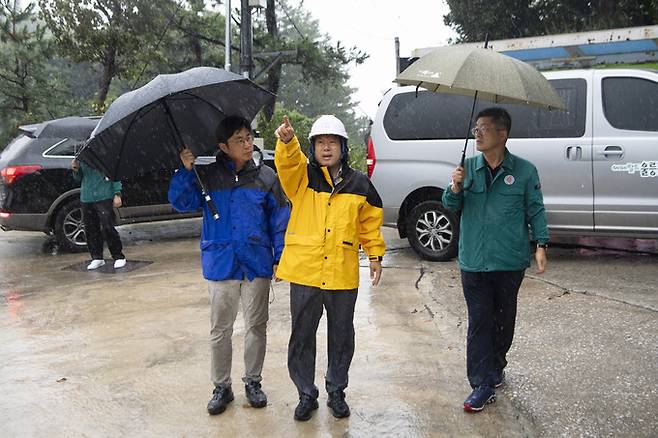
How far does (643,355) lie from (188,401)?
282cm

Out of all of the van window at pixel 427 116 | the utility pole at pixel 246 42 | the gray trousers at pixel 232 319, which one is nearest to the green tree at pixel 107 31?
the utility pole at pixel 246 42

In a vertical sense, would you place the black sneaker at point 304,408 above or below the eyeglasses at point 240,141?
below

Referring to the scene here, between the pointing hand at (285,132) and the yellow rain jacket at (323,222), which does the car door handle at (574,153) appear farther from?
the pointing hand at (285,132)

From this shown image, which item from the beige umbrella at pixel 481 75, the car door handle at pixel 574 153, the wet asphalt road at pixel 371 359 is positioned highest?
the beige umbrella at pixel 481 75

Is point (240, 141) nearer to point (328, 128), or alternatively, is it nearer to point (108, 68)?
point (328, 128)

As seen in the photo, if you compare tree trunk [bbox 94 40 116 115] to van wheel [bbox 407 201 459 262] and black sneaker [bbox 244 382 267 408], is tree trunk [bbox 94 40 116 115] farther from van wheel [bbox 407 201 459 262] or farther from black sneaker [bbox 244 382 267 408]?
black sneaker [bbox 244 382 267 408]

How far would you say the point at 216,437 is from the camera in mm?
3191

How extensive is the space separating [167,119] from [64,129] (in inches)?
219

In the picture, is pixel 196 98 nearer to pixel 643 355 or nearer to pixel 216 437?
pixel 216 437

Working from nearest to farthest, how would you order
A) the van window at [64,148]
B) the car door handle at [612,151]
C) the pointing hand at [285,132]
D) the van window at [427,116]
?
the pointing hand at [285,132] < the car door handle at [612,151] < the van window at [427,116] < the van window at [64,148]

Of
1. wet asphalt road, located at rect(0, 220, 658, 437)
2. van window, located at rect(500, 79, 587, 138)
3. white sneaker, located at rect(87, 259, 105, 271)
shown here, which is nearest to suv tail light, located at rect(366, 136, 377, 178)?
wet asphalt road, located at rect(0, 220, 658, 437)

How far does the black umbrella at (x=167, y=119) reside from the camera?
3.27 m

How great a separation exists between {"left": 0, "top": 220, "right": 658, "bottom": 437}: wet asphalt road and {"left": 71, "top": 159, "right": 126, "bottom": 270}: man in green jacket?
771 mm

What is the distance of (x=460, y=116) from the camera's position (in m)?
6.89
